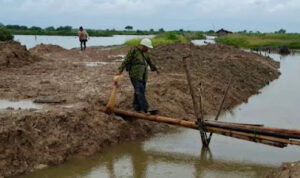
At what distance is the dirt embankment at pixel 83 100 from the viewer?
6578 mm

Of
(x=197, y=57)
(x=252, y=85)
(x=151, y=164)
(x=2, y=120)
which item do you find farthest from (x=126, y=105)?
(x=197, y=57)

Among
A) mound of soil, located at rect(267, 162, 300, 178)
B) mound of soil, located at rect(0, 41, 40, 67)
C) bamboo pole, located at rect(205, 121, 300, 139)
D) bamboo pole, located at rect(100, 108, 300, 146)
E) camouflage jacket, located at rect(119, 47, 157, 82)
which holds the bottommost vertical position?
mound of soil, located at rect(267, 162, 300, 178)

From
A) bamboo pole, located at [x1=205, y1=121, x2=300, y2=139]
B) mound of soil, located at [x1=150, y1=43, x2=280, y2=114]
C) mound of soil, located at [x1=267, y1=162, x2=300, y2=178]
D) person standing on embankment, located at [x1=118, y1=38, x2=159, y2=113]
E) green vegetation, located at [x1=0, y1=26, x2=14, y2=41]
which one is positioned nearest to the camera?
mound of soil, located at [x1=267, y1=162, x2=300, y2=178]

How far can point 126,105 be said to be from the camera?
30.1 ft

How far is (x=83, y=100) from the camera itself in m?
8.94

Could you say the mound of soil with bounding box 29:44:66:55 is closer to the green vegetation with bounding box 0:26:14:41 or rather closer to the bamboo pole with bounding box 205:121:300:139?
the green vegetation with bounding box 0:26:14:41

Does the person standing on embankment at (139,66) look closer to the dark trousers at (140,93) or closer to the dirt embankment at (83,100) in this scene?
the dark trousers at (140,93)

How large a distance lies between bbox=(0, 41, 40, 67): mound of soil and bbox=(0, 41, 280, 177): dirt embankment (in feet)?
0.85

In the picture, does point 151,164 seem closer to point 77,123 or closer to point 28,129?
point 77,123

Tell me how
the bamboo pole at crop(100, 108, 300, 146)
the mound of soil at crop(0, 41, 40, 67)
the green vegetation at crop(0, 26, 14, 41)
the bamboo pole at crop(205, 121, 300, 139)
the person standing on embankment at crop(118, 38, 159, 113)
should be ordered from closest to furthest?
the bamboo pole at crop(205, 121, 300, 139) → the bamboo pole at crop(100, 108, 300, 146) → the person standing on embankment at crop(118, 38, 159, 113) → the mound of soil at crop(0, 41, 40, 67) → the green vegetation at crop(0, 26, 14, 41)

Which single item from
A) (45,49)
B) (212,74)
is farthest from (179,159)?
(45,49)

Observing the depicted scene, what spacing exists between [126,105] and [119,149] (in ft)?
5.47

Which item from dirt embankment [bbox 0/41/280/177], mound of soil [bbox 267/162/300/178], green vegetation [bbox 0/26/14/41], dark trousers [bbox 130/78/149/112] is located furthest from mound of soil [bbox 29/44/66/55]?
mound of soil [bbox 267/162/300/178]

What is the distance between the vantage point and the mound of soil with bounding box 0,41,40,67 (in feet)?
43.8
